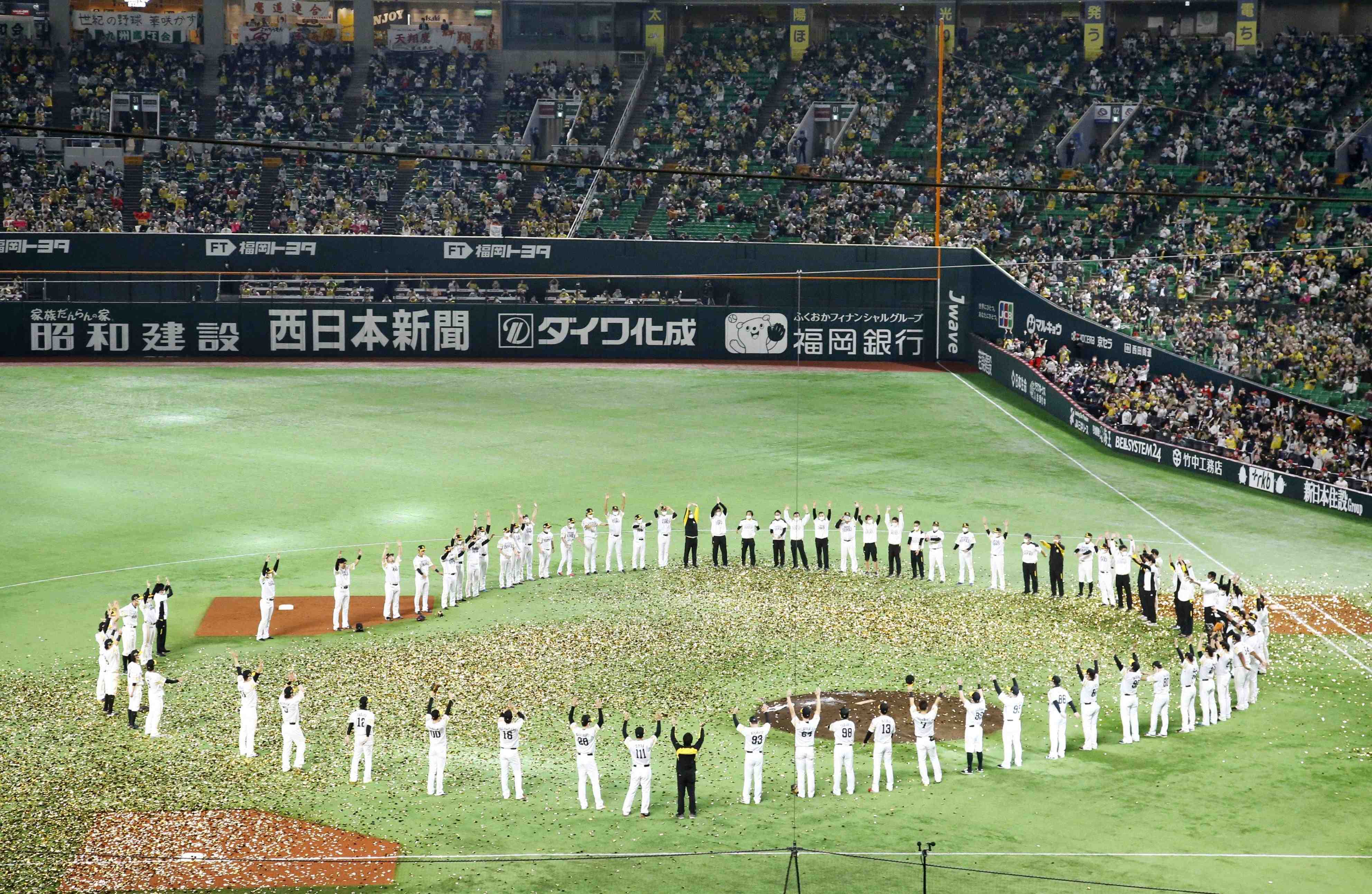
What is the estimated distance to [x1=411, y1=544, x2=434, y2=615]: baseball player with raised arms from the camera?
2688 cm

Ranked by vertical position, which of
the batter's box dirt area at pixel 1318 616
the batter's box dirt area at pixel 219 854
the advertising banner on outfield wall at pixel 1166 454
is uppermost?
the advertising banner on outfield wall at pixel 1166 454

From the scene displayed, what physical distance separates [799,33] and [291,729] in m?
47.5

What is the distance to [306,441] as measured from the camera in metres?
40.7

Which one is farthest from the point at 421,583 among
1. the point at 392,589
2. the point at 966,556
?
the point at 966,556

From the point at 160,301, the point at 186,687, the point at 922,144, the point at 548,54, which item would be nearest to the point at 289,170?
the point at 160,301

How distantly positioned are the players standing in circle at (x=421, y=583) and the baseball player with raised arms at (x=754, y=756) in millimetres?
9782

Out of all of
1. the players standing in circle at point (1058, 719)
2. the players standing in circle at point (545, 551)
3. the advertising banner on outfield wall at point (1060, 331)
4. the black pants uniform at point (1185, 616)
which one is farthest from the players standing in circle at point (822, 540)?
the advertising banner on outfield wall at point (1060, 331)

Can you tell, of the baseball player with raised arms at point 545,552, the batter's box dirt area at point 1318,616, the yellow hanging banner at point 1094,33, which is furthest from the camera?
the yellow hanging banner at point 1094,33

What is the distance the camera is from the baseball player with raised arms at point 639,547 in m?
30.4

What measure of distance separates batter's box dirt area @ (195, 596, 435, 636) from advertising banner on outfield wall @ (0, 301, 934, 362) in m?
23.2

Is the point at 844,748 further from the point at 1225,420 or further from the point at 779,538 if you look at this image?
the point at 1225,420

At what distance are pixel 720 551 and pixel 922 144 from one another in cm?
2682

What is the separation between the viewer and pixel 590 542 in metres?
30.4

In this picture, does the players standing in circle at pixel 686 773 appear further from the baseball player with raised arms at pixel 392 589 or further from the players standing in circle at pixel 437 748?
the baseball player with raised arms at pixel 392 589
